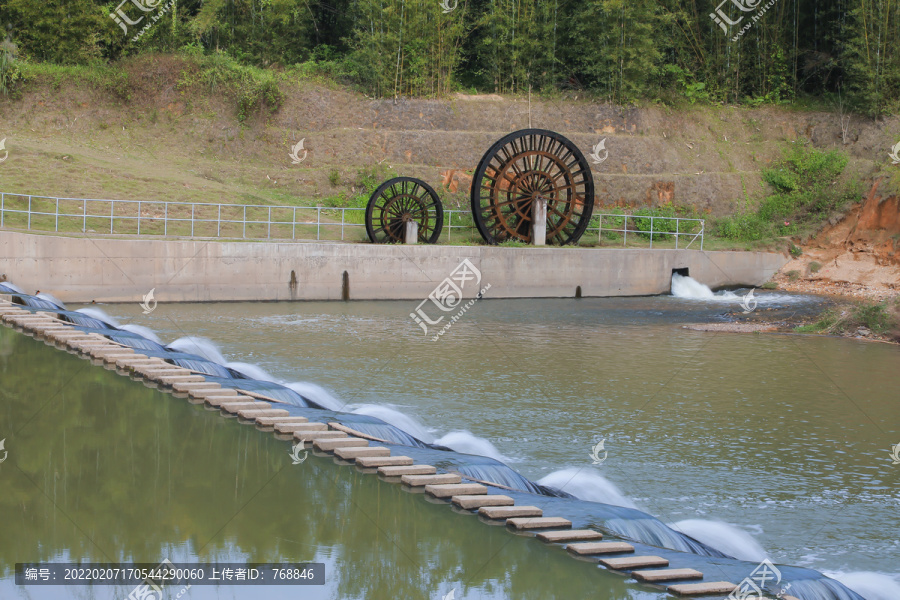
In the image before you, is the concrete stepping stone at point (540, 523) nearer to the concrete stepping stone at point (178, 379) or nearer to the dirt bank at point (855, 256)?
the concrete stepping stone at point (178, 379)

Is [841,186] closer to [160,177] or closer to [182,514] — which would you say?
[160,177]

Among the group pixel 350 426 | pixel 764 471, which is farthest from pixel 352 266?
pixel 764 471

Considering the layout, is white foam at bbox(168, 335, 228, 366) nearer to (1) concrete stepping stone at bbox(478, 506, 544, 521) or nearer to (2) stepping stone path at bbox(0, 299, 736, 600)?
(2) stepping stone path at bbox(0, 299, 736, 600)

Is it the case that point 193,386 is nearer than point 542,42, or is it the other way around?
point 193,386

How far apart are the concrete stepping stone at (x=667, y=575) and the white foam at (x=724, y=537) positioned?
0.90 meters

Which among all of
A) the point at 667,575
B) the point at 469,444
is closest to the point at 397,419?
the point at 469,444

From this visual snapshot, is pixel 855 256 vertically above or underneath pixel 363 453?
above

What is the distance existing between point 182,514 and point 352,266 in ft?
50.4

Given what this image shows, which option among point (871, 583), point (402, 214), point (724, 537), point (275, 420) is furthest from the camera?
point (402, 214)

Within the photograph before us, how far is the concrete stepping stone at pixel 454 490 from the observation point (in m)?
6.89

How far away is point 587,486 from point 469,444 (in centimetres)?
154

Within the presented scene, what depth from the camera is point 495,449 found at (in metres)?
8.57

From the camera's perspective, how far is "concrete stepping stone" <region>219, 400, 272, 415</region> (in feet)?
30.7

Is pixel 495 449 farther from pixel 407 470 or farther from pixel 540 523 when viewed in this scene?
pixel 540 523
